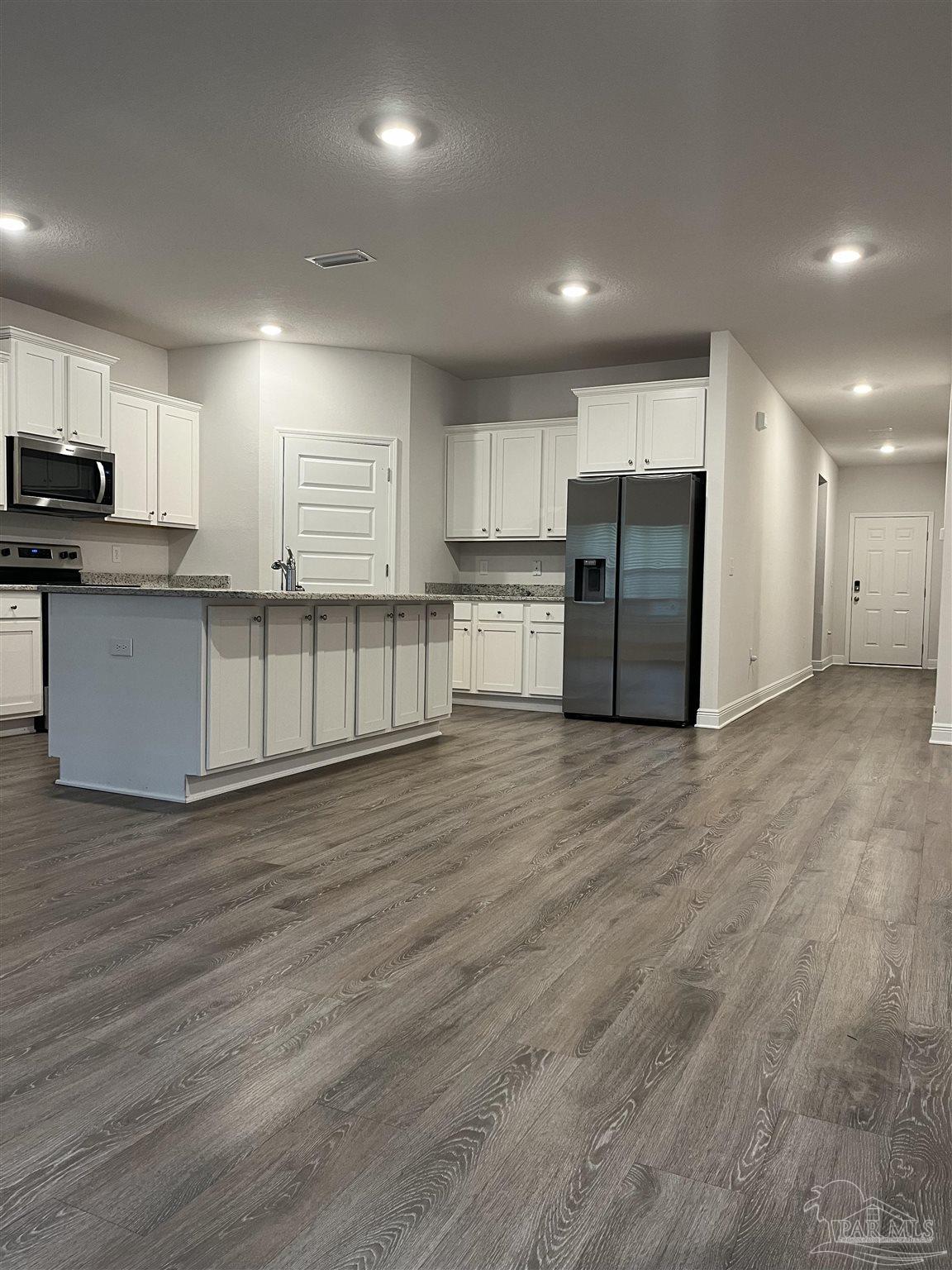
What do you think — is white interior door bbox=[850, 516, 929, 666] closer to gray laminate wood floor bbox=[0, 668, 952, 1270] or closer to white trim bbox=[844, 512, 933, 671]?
white trim bbox=[844, 512, 933, 671]

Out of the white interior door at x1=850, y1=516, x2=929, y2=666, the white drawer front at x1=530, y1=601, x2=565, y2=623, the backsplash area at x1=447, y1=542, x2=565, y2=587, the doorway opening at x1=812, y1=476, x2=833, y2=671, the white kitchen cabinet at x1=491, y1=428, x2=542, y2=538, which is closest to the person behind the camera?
the white drawer front at x1=530, y1=601, x2=565, y2=623

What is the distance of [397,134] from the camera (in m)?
3.59

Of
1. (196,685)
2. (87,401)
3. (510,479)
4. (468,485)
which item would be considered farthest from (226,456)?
(196,685)

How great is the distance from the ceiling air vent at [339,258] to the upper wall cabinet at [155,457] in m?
2.03

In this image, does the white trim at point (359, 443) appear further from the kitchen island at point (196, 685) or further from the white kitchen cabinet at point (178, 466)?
the kitchen island at point (196, 685)

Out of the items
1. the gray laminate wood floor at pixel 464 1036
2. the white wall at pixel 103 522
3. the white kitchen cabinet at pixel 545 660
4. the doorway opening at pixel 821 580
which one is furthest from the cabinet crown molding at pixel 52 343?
the doorway opening at pixel 821 580

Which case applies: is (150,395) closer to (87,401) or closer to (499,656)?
(87,401)

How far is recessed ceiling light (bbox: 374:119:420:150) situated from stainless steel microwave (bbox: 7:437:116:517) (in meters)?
3.15

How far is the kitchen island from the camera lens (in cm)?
387

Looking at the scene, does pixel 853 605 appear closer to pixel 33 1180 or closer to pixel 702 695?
pixel 702 695

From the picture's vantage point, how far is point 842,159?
375 cm

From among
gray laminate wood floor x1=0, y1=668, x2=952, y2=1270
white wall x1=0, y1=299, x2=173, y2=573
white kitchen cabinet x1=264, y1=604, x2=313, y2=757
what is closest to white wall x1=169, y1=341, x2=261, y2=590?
white wall x1=0, y1=299, x2=173, y2=573

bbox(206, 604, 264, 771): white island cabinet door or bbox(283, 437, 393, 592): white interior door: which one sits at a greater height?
bbox(283, 437, 393, 592): white interior door

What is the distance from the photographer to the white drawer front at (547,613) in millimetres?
7105
